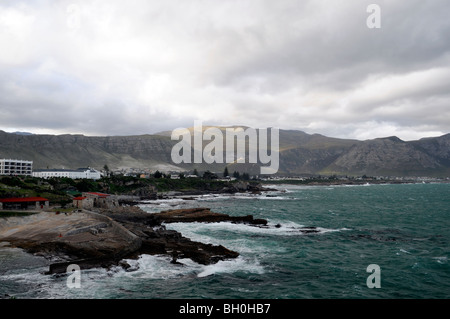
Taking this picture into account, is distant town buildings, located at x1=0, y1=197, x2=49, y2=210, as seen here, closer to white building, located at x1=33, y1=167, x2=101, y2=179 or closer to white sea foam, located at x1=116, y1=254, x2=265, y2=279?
white sea foam, located at x1=116, y1=254, x2=265, y2=279

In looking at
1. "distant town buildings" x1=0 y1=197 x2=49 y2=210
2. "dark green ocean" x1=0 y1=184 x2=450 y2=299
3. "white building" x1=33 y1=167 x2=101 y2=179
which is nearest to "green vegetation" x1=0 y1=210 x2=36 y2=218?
"distant town buildings" x1=0 y1=197 x2=49 y2=210

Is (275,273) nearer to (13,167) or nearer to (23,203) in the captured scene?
(23,203)

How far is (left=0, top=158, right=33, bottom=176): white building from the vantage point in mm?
135375

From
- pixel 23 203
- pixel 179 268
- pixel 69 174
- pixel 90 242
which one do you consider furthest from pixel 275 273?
pixel 69 174

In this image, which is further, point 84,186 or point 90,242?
point 84,186

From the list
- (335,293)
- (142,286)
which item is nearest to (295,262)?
(335,293)

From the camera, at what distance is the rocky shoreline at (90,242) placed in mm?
30531

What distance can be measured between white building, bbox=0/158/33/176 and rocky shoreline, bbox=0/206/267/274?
110 m

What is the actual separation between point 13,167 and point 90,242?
Result: 445ft

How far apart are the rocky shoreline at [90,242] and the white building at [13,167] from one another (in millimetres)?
110410

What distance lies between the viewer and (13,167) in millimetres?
140750

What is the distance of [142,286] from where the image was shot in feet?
78.5

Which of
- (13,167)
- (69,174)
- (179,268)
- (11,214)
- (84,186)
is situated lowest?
(179,268)
